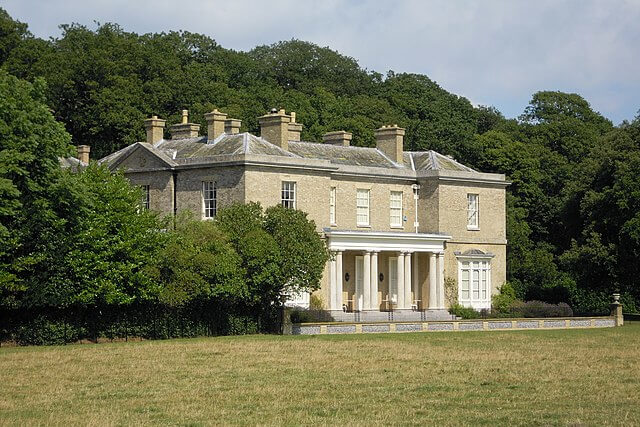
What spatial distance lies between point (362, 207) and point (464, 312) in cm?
729

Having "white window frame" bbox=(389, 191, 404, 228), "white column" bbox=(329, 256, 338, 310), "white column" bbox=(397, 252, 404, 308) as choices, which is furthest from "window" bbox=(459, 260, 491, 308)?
"white column" bbox=(329, 256, 338, 310)

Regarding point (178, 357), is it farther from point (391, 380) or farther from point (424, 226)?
point (424, 226)

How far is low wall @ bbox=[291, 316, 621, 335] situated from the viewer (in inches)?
1956

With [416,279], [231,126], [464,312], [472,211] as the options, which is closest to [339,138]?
[231,126]

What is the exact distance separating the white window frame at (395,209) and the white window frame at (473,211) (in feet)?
12.6

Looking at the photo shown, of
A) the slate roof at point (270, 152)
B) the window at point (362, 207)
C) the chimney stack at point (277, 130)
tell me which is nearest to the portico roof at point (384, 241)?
the window at point (362, 207)

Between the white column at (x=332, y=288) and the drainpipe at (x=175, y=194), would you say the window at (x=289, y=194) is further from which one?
the drainpipe at (x=175, y=194)

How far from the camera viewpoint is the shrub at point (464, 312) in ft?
201

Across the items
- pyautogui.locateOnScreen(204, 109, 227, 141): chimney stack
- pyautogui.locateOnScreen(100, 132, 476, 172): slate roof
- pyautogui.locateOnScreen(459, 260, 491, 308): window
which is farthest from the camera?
pyautogui.locateOnScreen(459, 260, 491, 308): window

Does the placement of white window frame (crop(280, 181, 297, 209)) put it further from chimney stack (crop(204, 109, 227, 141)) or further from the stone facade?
chimney stack (crop(204, 109, 227, 141))

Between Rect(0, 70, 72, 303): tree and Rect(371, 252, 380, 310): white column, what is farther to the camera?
Rect(371, 252, 380, 310): white column

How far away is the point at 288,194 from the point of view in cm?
5659

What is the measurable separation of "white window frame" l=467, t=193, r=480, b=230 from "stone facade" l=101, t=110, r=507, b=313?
0.14 m

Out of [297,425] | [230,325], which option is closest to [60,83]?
[230,325]
